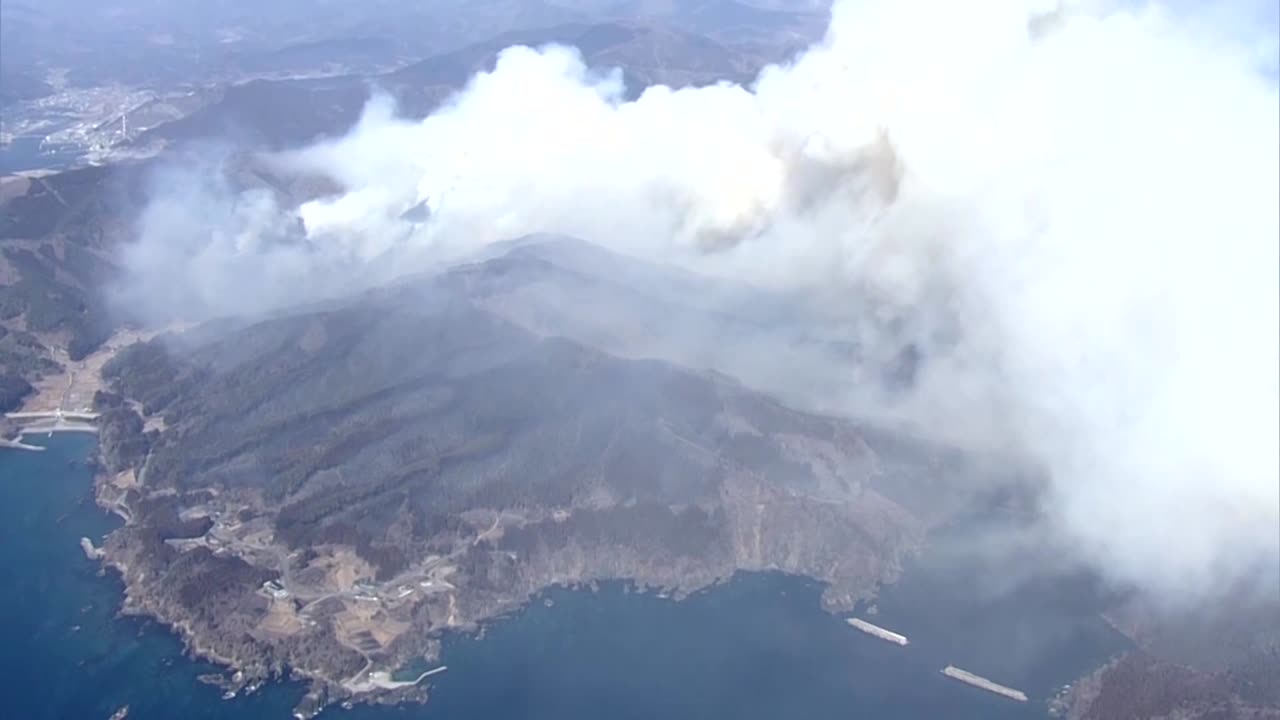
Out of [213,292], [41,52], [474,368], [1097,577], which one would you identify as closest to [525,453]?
[474,368]

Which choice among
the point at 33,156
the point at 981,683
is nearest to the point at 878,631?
the point at 981,683

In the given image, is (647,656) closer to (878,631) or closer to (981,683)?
(878,631)

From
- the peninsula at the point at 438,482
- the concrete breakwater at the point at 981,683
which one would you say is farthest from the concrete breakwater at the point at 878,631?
the concrete breakwater at the point at 981,683

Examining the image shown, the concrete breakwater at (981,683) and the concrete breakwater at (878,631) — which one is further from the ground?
the concrete breakwater at (981,683)

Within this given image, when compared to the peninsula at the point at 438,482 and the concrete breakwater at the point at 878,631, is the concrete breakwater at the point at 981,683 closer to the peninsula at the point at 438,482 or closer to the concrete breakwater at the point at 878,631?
the concrete breakwater at the point at 878,631

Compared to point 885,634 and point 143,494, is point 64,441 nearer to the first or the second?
point 143,494

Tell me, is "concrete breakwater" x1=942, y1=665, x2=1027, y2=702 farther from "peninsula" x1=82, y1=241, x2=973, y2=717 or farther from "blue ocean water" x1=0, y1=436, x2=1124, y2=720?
"peninsula" x1=82, y1=241, x2=973, y2=717

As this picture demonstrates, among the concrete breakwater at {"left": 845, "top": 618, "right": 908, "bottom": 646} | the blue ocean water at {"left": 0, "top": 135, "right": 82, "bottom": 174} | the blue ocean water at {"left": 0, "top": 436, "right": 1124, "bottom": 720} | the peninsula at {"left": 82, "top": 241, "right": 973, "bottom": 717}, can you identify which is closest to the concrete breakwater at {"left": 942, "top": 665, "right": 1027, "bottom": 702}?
the blue ocean water at {"left": 0, "top": 436, "right": 1124, "bottom": 720}
